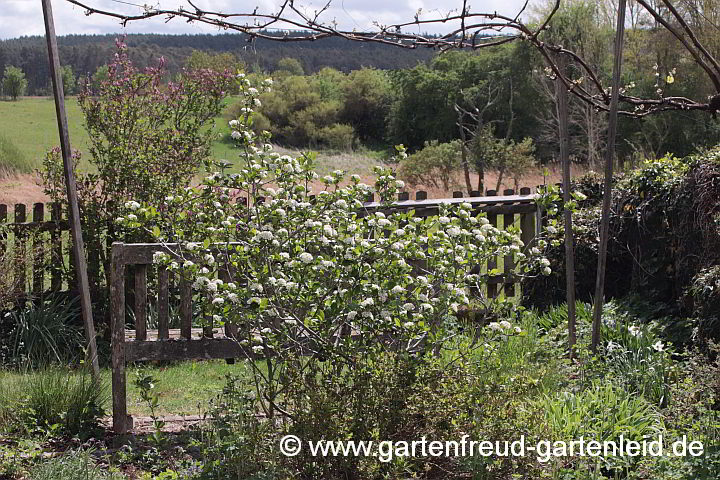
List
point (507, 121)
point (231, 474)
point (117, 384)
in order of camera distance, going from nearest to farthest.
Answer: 1. point (231, 474)
2. point (117, 384)
3. point (507, 121)

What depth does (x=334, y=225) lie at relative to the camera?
359 centimetres

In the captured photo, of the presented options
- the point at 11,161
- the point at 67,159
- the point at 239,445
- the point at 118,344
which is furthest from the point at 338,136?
the point at 239,445

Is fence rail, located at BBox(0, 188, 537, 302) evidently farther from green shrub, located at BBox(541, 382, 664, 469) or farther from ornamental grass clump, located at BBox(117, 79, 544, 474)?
green shrub, located at BBox(541, 382, 664, 469)

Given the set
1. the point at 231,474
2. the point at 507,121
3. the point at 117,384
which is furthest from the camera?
the point at 507,121

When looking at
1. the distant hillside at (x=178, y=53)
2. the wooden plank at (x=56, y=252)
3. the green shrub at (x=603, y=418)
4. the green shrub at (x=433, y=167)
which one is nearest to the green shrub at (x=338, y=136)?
the distant hillside at (x=178, y=53)

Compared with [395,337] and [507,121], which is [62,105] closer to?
[395,337]

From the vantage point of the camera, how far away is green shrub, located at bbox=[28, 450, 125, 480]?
10.2 ft

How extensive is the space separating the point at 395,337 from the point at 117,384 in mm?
1666

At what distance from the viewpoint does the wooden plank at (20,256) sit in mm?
6396

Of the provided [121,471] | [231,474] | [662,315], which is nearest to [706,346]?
[662,315]

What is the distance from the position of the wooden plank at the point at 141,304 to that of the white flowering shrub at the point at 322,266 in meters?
0.67

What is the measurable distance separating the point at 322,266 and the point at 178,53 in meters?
51.2

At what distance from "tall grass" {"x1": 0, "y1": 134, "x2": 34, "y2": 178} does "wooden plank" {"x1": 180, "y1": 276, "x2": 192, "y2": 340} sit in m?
15.2

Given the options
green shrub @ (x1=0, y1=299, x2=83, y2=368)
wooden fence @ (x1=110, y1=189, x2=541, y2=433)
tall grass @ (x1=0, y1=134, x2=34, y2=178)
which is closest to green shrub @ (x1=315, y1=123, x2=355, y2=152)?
tall grass @ (x1=0, y1=134, x2=34, y2=178)
